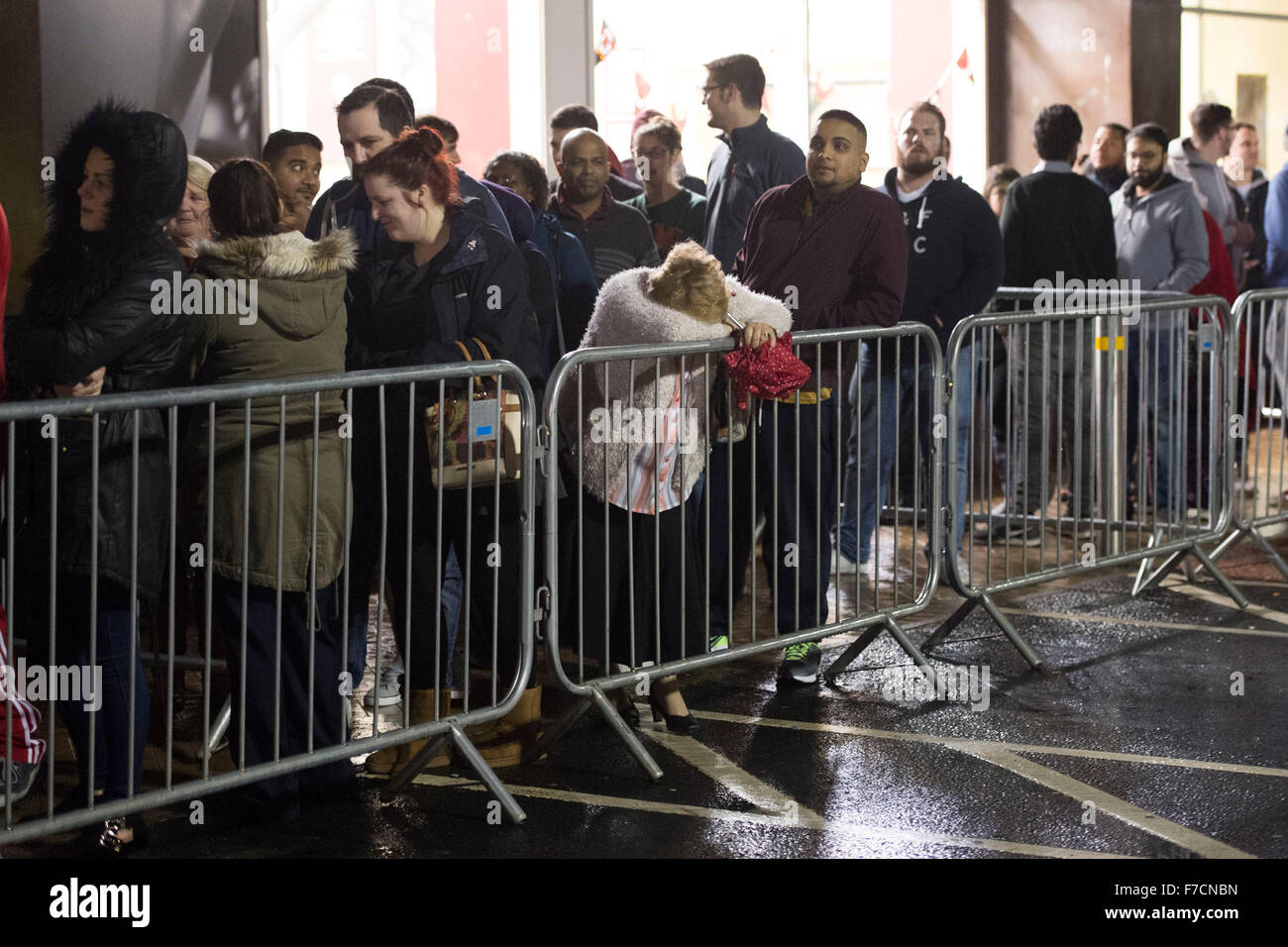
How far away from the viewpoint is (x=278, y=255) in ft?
15.9

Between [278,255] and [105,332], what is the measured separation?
567mm

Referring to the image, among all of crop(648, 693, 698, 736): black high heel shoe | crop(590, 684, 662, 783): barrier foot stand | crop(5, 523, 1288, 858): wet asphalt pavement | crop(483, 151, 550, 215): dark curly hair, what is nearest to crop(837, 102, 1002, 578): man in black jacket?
crop(5, 523, 1288, 858): wet asphalt pavement

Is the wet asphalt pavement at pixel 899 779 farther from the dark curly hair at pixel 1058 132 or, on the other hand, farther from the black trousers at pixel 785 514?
the dark curly hair at pixel 1058 132

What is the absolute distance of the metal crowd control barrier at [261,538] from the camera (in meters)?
4.44

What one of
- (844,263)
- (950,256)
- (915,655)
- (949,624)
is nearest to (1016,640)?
(949,624)

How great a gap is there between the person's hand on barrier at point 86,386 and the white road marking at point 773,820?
1.63 m

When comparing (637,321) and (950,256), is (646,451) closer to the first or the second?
(637,321)

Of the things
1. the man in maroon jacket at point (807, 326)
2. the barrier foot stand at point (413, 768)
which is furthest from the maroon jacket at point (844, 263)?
the barrier foot stand at point (413, 768)

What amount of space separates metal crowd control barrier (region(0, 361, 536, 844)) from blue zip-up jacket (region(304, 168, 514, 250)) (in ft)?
2.97

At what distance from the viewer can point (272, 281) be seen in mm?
4844

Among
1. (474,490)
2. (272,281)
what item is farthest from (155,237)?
(474,490)

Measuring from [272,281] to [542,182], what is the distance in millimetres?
2794
